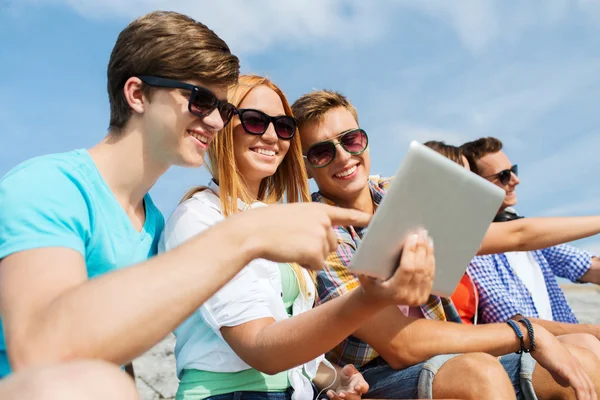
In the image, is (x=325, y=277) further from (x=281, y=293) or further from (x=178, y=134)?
(x=178, y=134)

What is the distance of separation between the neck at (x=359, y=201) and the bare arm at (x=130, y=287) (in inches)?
65.1

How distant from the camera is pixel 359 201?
3102 millimetres

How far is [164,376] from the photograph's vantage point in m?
6.14

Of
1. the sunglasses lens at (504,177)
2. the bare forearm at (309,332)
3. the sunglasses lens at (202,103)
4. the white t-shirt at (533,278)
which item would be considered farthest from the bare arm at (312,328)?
the sunglasses lens at (504,177)

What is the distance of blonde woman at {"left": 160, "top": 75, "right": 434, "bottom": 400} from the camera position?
6.06 ft

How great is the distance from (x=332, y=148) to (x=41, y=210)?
1.69 m

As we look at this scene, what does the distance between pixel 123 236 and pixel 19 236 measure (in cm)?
56

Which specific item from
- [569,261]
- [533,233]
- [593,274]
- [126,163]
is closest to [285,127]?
[126,163]

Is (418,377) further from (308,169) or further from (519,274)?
(519,274)

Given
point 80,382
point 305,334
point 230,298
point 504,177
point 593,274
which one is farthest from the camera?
point 504,177

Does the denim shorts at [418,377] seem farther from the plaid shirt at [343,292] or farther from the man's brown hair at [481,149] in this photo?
the man's brown hair at [481,149]

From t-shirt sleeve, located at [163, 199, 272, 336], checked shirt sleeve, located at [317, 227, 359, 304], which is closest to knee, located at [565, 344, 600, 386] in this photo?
checked shirt sleeve, located at [317, 227, 359, 304]

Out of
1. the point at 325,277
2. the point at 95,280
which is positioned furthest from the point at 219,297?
the point at 95,280

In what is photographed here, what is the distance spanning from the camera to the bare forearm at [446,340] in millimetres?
2332
